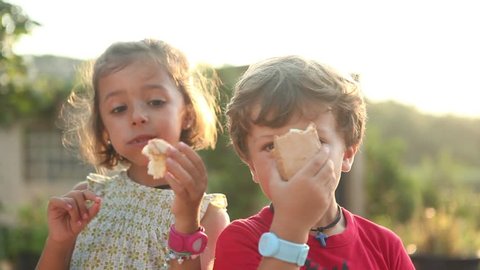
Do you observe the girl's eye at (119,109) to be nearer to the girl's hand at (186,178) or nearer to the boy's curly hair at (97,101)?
the boy's curly hair at (97,101)

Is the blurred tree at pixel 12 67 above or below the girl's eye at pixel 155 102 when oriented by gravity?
below

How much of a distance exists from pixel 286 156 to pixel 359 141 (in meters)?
0.39

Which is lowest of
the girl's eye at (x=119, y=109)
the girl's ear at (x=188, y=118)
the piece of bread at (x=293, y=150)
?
the girl's ear at (x=188, y=118)

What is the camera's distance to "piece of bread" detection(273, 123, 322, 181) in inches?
63.9

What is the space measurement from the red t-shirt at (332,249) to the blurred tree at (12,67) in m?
2.62

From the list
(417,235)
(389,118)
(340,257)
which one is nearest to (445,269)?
(417,235)

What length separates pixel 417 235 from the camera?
22.8ft

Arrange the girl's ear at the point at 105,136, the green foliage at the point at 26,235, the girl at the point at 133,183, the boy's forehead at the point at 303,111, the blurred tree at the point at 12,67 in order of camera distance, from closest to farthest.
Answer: the boy's forehead at the point at 303,111, the girl at the point at 133,183, the girl's ear at the point at 105,136, the blurred tree at the point at 12,67, the green foliage at the point at 26,235

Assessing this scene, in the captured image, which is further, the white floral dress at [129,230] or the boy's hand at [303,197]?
the white floral dress at [129,230]

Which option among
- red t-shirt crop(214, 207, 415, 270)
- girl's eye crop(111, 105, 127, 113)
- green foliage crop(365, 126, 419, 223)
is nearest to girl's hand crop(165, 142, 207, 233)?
red t-shirt crop(214, 207, 415, 270)

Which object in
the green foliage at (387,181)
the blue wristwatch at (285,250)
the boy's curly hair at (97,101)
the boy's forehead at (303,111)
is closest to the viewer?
the blue wristwatch at (285,250)

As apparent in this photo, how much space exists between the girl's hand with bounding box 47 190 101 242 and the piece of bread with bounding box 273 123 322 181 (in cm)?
74

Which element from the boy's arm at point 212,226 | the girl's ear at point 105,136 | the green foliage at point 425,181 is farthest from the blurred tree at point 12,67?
the green foliage at point 425,181

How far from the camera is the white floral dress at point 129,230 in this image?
2.27 metres
